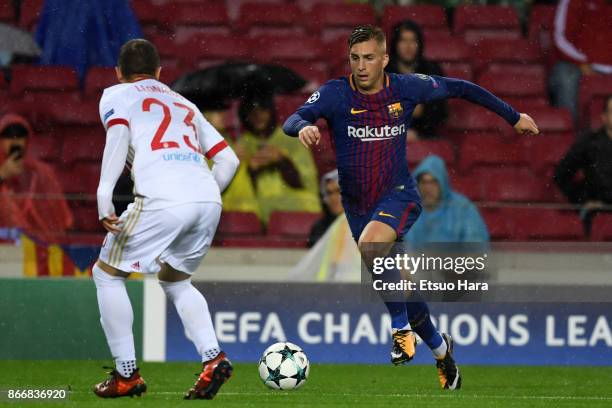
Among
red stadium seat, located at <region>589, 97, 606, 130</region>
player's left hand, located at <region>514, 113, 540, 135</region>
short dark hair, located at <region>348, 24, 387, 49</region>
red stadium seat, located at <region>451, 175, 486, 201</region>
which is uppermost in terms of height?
short dark hair, located at <region>348, 24, 387, 49</region>

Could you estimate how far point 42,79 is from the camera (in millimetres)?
10094

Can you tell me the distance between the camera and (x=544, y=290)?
9.04m

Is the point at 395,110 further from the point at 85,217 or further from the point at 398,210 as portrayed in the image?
the point at 85,217

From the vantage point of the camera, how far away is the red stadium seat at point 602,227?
875 centimetres

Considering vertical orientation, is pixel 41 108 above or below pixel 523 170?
above

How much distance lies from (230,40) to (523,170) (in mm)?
2856

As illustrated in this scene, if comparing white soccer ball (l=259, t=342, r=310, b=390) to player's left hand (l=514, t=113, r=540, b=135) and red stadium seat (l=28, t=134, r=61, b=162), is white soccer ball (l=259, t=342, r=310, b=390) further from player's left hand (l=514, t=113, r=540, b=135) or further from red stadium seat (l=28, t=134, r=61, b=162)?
red stadium seat (l=28, t=134, r=61, b=162)

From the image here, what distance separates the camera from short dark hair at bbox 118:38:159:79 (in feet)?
21.2

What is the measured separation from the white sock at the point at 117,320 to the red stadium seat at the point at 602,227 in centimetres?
355

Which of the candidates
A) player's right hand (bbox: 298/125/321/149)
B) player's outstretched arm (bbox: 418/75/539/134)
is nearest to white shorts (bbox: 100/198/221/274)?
player's right hand (bbox: 298/125/321/149)

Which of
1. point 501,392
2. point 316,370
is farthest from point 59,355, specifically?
point 501,392

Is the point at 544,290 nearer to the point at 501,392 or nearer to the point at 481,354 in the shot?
the point at 481,354

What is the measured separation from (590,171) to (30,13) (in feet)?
15.2

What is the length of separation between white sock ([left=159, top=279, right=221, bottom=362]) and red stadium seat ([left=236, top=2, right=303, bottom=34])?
551cm
